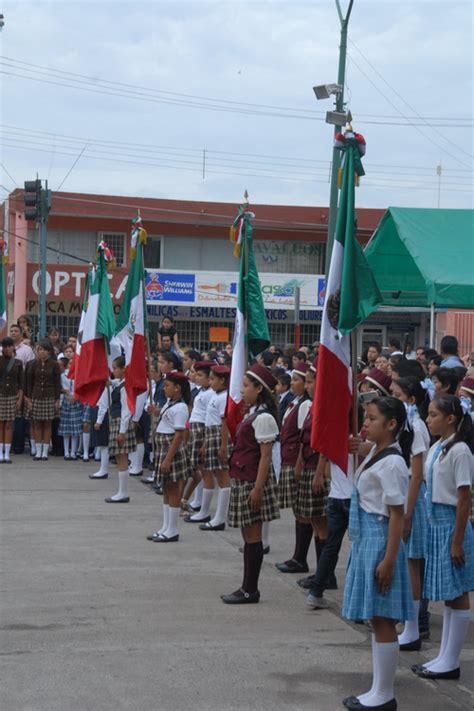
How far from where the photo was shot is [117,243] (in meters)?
31.1

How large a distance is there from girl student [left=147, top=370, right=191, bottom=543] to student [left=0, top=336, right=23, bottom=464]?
7.36 meters

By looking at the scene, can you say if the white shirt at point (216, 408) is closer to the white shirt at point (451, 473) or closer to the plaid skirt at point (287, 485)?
the plaid skirt at point (287, 485)

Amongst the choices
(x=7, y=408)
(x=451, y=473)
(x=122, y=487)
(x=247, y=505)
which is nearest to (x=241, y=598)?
(x=247, y=505)

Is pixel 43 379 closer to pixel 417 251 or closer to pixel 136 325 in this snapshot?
pixel 136 325

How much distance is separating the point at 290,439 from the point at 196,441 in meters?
2.79

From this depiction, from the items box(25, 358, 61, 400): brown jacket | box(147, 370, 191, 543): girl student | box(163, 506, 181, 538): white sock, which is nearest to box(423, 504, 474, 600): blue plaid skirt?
box(147, 370, 191, 543): girl student

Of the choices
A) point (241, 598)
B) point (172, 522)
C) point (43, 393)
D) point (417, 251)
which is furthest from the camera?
point (43, 393)

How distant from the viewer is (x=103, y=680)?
5531mm

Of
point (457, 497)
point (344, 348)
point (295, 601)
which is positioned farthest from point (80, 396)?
point (457, 497)

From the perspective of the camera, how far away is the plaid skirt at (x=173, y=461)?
31.1ft

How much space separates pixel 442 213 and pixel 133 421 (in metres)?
7.26

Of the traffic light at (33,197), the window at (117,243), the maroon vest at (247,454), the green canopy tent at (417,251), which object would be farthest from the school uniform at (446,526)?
the window at (117,243)

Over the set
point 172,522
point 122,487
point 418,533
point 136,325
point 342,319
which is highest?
point 136,325

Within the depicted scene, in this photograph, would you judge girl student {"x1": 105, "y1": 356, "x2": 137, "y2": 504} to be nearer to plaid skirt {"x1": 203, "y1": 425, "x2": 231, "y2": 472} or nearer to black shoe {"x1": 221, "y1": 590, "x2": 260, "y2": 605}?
plaid skirt {"x1": 203, "y1": 425, "x2": 231, "y2": 472}
